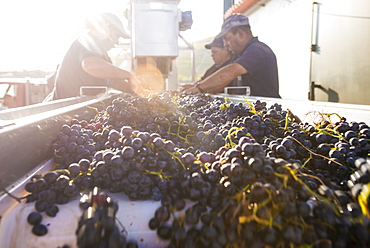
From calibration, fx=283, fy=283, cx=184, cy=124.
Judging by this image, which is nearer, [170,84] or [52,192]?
[52,192]

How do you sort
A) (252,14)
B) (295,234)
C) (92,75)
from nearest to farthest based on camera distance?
(295,234) < (92,75) < (252,14)

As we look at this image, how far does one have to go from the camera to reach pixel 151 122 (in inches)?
47.0

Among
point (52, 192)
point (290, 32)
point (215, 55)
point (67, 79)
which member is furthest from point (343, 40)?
point (52, 192)

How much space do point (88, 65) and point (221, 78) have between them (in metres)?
1.44

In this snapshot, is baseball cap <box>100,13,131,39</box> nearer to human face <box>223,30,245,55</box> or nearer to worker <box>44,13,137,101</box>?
worker <box>44,13,137,101</box>

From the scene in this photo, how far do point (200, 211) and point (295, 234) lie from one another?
19 centimetres

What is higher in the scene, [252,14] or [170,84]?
[252,14]

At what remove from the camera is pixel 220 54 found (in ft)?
15.4

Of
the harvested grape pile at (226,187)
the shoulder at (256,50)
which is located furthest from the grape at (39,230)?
the shoulder at (256,50)

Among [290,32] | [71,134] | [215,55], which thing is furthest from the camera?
[290,32]

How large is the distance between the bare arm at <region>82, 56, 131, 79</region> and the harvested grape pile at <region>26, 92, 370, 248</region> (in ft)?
6.41

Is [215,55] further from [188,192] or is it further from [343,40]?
[188,192]

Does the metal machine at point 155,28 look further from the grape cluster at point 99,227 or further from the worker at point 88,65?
the grape cluster at point 99,227

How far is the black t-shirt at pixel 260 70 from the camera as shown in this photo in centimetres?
313
